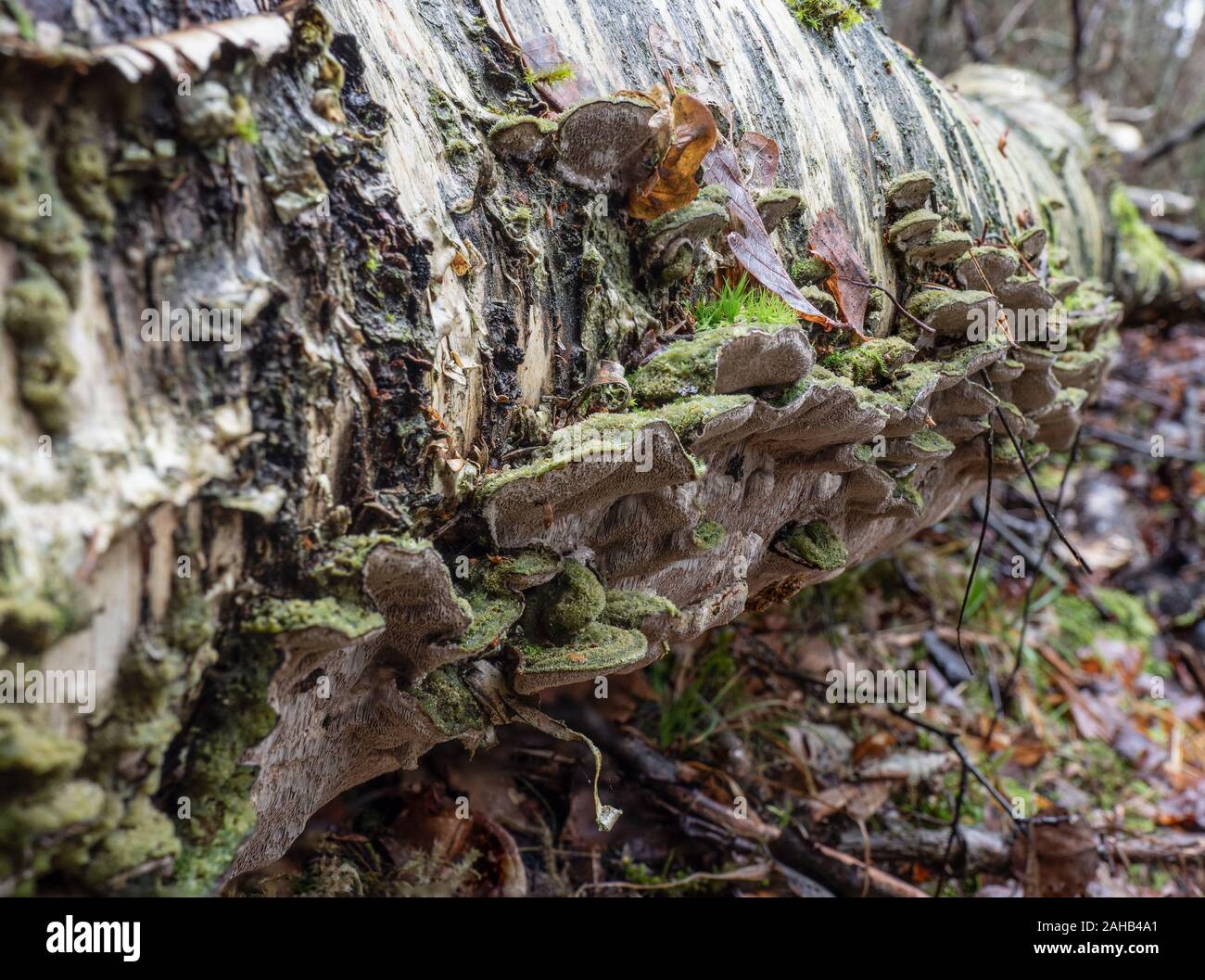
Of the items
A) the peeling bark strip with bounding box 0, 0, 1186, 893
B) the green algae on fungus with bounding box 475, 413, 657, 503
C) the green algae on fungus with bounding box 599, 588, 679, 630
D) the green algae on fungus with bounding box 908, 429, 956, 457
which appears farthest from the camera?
the green algae on fungus with bounding box 908, 429, 956, 457

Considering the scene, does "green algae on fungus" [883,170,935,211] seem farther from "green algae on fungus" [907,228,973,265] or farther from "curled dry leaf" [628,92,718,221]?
"curled dry leaf" [628,92,718,221]

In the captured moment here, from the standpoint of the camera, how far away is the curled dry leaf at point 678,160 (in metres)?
1.39

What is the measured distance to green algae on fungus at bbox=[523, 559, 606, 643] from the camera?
131 centimetres

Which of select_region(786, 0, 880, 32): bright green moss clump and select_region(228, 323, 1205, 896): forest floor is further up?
select_region(786, 0, 880, 32): bright green moss clump

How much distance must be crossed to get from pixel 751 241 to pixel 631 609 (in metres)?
0.73

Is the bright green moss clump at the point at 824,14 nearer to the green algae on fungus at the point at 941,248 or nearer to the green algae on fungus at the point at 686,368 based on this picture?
the green algae on fungus at the point at 941,248

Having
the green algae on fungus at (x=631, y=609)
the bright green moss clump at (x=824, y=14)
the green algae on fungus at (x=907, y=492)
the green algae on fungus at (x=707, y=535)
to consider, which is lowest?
the green algae on fungus at (x=631, y=609)

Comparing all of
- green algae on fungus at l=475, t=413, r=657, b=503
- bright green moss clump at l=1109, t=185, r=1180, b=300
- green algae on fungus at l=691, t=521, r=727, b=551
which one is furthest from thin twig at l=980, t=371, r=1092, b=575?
bright green moss clump at l=1109, t=185, r=1180, b=300

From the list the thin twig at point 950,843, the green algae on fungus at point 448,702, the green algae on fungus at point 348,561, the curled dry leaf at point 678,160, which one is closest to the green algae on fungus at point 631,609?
the green algae on fungus at point 448,702

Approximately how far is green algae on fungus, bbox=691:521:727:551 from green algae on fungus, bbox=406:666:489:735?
0.47 metres

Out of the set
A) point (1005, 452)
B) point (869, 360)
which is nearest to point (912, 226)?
point (869, 360)

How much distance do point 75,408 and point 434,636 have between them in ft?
1.78
